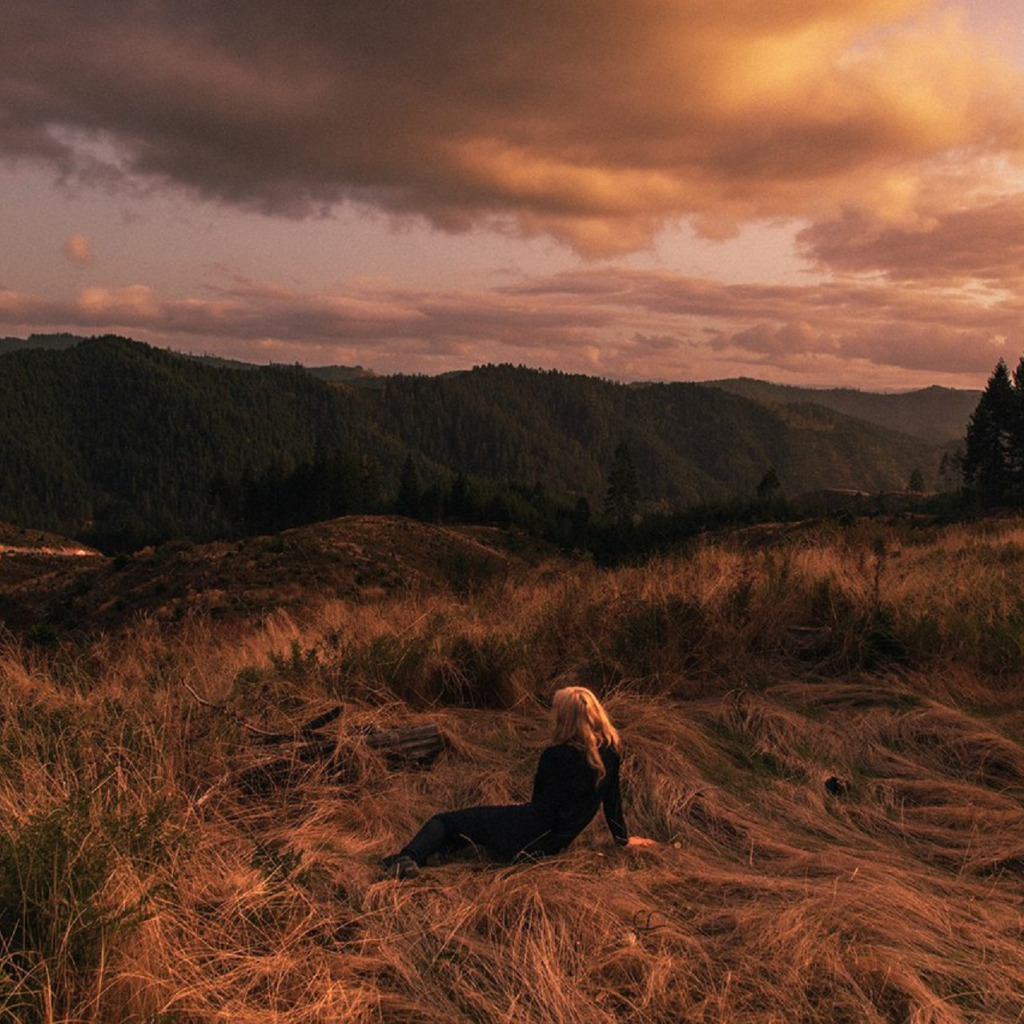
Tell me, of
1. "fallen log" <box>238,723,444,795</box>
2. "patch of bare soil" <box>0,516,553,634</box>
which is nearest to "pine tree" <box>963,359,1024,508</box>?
"patch of bare soil" <box>0,516,553,634</box>

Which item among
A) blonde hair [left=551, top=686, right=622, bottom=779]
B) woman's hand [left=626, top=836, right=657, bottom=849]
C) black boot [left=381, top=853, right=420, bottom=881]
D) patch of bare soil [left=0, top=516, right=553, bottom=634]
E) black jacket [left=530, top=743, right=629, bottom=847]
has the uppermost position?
→ blonde hair [left=551, top=686, right=622, bottom=779]

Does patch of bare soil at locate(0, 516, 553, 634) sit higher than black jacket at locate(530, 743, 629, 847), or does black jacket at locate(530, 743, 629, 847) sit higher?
black jacket at locate(530, 743, 629, 847)

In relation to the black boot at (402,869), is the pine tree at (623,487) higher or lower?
lower

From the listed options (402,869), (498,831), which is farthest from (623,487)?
(402,869)

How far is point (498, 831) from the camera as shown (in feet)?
12.4

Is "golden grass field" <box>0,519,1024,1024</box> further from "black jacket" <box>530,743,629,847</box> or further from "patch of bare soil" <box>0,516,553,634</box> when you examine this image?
"patch of bare soil" <box>0,516,553,634</box>

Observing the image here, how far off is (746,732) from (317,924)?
3579 millimetres

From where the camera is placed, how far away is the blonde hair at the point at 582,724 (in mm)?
3867

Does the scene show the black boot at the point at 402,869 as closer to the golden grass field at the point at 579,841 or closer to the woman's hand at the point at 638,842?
the golden grass field at the point at 579,841

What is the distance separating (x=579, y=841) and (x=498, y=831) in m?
0.53

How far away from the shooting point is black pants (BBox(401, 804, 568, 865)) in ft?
12.2

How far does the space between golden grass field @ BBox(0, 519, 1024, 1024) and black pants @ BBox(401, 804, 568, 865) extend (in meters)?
0.11

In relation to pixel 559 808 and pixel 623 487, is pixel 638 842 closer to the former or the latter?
pixel 559 808

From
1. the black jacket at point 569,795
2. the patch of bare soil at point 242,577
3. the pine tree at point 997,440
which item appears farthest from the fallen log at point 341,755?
the pine tree at point 997,440
